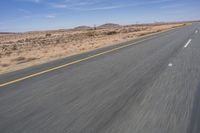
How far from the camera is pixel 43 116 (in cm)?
399

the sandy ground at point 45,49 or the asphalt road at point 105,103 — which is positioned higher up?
the asphalt road at point 105,103

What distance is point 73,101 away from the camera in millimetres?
4801

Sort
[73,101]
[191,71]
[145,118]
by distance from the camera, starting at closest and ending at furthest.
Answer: [145,118], [73,101], [191,71]

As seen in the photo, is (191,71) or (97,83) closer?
(97,83)

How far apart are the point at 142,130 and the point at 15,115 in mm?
2416

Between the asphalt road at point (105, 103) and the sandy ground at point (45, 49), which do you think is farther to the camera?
the sandy ground at point (45, 49)

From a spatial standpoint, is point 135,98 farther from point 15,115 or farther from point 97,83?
point 15,115

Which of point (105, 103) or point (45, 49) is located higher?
point (105, 103)

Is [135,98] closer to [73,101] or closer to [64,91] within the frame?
[73,101]

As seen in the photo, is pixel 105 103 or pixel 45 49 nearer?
pixel 105 103

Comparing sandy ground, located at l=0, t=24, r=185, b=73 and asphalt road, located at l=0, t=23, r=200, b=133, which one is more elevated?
asphalt road, located at l=0, t=23, r=200, b=133

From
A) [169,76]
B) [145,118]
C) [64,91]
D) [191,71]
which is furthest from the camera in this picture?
[191,71]

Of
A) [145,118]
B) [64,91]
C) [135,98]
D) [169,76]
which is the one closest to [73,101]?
[64,91]

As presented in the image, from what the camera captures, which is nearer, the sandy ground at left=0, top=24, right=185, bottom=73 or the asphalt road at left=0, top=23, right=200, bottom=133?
the asphalt road at left=0, top=23, right=200, bottom=133
